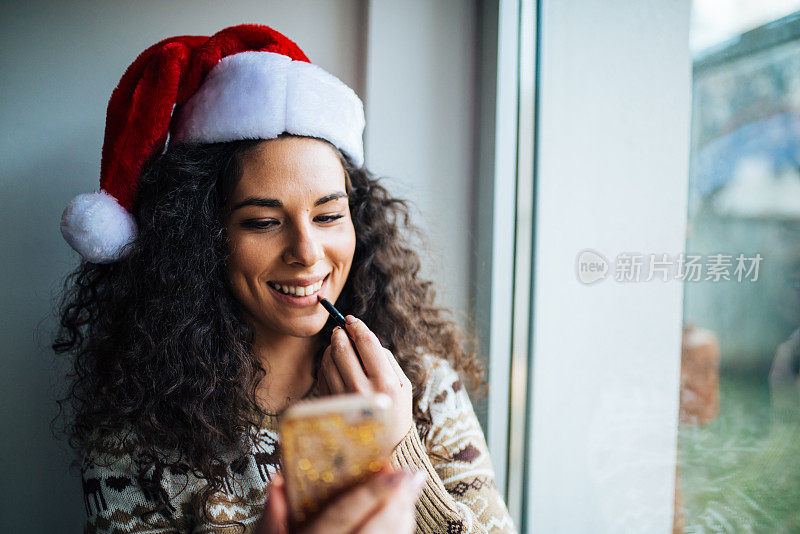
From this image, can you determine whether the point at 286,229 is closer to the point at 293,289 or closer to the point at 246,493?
the point at 293,289

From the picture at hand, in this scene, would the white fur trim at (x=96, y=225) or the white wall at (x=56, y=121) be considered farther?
the white wall at (x=56, y=121)

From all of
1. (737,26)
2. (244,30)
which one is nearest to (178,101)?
(244,30)

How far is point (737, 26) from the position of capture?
0.77 metres

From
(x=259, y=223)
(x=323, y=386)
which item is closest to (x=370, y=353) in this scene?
(x=323, y=386)

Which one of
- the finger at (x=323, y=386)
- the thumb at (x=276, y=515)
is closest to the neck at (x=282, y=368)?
the finger at (x=323, y=386)

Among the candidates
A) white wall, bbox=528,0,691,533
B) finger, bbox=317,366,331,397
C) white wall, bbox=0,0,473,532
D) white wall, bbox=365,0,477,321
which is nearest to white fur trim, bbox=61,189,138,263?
white wall, bbox=0,0,473,532

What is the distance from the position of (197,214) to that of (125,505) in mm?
462

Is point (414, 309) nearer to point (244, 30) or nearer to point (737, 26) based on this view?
point (244, 30)

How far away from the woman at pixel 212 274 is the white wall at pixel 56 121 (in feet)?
0.59

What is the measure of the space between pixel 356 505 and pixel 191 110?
670mm

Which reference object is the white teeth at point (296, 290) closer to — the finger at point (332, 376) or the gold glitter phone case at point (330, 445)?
the finger at point (332, 376)

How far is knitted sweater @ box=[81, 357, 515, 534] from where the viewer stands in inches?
29.6

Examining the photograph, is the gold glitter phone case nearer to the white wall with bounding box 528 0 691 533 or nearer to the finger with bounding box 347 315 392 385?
the finger with bounding box 347 315 392 385

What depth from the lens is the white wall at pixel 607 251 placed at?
92cm
